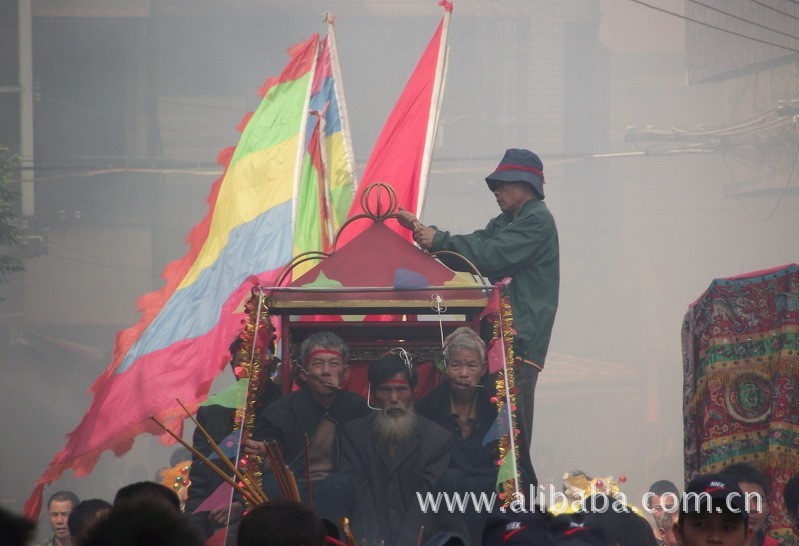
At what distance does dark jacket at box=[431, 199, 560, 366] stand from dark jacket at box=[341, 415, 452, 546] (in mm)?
768

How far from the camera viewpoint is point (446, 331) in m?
6.18

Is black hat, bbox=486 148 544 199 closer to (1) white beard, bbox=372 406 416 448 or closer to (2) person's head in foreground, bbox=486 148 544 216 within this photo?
(2) person's head in foreground, bbox=486 148 544 216

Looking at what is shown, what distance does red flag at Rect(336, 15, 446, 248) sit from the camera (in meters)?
8.62

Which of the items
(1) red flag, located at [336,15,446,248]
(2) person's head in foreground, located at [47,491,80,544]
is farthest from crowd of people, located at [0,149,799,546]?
(1) red flag, located at [336,15,446,248]

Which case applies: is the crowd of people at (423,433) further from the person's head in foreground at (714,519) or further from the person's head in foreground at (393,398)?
the person's head in foreground at (714,519)

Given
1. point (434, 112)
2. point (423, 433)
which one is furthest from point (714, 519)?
point (434, 112)

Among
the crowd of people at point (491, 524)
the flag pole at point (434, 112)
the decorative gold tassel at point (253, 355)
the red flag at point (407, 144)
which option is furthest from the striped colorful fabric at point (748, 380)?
the red flag at point (407, 144)

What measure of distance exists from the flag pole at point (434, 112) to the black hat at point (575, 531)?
4.77 metres

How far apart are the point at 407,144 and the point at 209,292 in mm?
1871

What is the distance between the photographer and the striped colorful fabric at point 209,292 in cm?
718

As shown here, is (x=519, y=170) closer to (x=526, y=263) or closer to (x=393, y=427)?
(x=526, y=263)

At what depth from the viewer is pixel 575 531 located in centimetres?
343

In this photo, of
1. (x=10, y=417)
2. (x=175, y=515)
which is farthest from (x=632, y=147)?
(x=175, y=515)

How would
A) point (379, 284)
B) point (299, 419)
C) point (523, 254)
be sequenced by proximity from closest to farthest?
1. point (299, 419)
2. point (379, 284)
3. point (523, 254)
